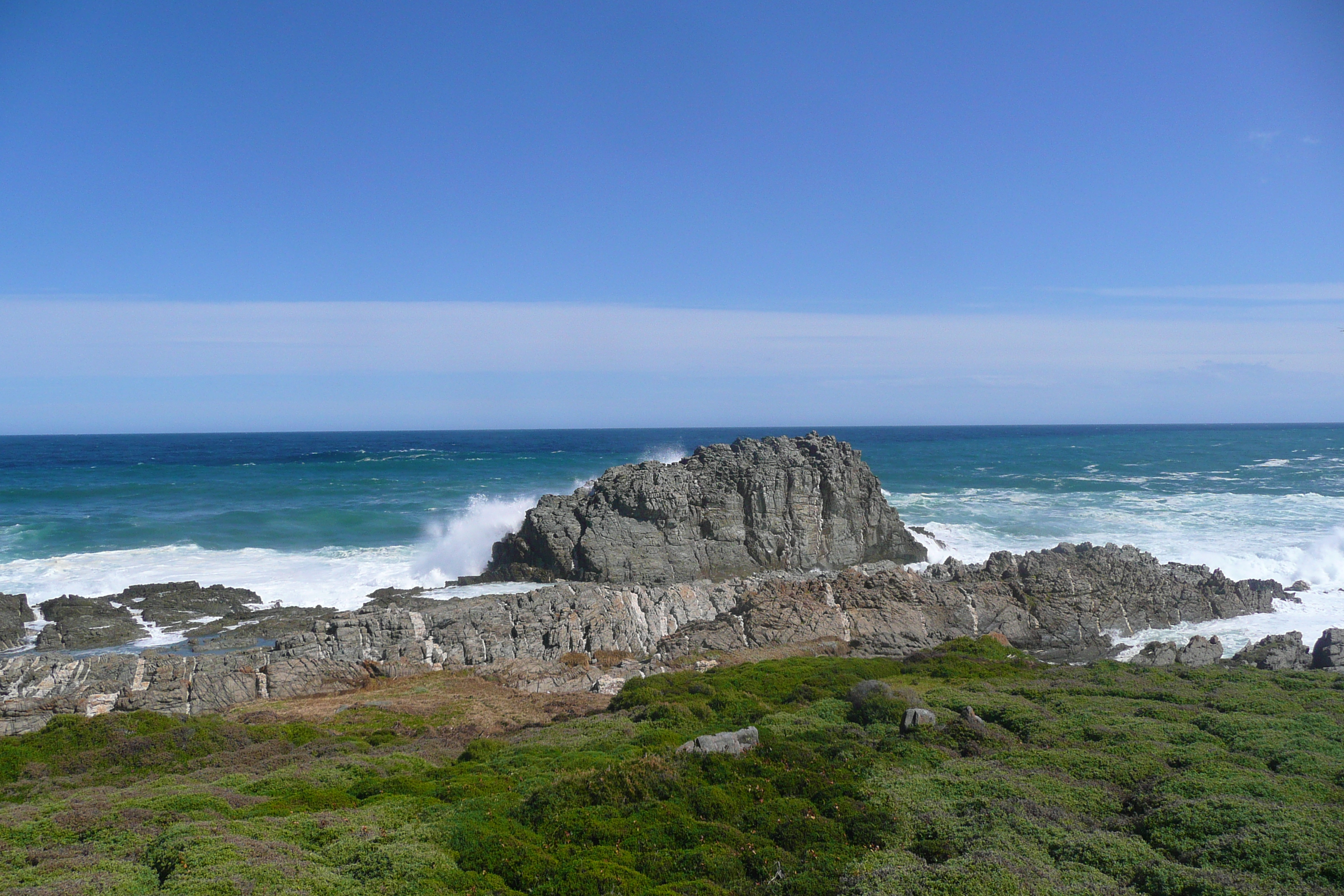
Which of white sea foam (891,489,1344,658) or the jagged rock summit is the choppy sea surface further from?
the jagged rock summit

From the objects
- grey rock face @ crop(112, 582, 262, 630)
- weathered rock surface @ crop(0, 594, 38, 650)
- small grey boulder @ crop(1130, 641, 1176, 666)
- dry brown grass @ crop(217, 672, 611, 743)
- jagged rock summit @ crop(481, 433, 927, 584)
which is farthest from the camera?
jagged rock summit @ crop(481, 433, 927, 584)

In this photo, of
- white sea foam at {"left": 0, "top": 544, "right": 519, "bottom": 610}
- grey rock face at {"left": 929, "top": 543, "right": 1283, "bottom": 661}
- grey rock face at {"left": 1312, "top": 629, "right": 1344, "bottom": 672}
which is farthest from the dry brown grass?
grey rock face at {"left": 1312, "top": 629, "right": 1344, "bottom": 672}

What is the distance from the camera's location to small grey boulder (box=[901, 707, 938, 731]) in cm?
1636

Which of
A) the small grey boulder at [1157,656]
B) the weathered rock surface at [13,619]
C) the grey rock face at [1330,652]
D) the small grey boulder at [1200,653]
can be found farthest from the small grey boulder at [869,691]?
the weathered rock surface at [13,619]

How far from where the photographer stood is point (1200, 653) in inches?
1011

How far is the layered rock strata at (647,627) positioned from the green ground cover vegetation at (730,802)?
443 centimetres

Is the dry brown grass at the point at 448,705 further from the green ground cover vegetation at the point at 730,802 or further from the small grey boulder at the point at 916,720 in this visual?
the small grey boulder at the point at 916,720

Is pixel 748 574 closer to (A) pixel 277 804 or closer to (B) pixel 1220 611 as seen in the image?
(B) pixel 1220 611

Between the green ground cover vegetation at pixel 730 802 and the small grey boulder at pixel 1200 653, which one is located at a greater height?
the green ground cover vegetation at pixel 730 802

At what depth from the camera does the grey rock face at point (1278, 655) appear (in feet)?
78.4

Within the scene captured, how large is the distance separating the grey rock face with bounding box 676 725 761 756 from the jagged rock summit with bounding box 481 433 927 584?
788 inches

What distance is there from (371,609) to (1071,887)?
2664 cm

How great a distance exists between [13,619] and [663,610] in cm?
2605

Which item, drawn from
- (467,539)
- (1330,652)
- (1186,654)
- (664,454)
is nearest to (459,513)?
(467,539)
